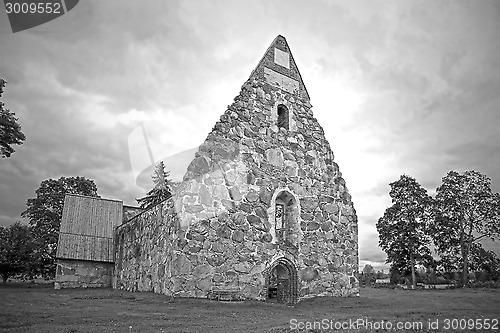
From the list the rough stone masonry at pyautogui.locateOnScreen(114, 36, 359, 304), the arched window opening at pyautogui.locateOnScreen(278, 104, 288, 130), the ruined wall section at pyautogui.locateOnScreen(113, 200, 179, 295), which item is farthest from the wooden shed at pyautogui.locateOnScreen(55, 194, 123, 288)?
the arched window opening at pyautogui.locateOnScreen(278, 104, 288, 130)

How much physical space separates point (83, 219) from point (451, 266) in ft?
106

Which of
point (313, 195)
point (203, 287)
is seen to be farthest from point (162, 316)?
point (313, 195)

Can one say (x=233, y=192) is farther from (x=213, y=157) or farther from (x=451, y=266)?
(x=451, y=266)

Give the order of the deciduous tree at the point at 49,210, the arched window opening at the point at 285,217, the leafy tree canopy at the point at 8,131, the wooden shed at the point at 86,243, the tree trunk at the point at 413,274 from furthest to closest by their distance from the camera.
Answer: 1. the deciduous tree at the point at 49,210
2. the tree trunk at the point at 413,274
3. the wooden shed at the point at 86,243
4. the arched window opening at the point at 285,217
5. the leafy tree canopy at the point at 8,131

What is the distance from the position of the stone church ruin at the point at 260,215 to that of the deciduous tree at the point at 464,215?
20821mm

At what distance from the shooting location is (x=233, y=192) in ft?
57.6

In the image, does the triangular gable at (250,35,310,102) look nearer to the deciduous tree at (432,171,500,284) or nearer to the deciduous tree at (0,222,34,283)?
the deciduous tree at (432,171,500,284)

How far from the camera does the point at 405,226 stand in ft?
130

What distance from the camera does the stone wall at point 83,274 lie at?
24.7m

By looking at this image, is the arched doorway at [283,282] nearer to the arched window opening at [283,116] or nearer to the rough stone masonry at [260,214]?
the rough stone masonry at [260,214]

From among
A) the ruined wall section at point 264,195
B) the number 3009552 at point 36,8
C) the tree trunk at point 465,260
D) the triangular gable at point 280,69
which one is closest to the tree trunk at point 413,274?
the tree trunk at point 465,260

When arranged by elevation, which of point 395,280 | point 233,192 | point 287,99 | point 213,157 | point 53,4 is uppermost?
point 287,99

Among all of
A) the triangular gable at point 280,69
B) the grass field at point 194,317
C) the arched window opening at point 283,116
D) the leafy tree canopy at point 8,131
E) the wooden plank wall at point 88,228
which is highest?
the triangular gable at point 280,69

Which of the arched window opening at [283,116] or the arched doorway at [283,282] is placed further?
the arched window opening at [283,116]
